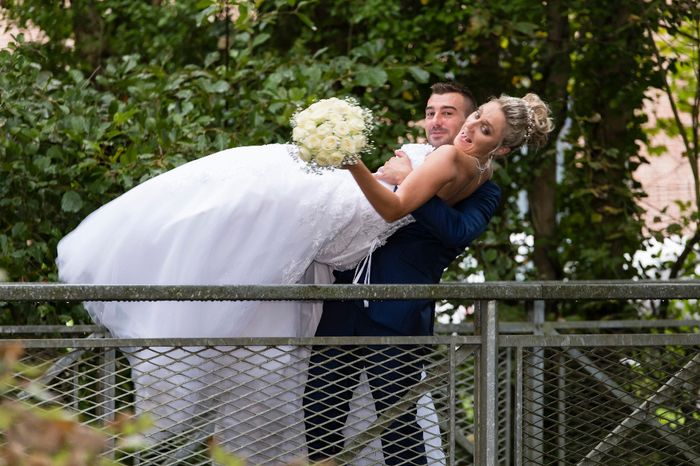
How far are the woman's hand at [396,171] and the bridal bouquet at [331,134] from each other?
1.53 ft

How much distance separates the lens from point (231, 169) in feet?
12.3

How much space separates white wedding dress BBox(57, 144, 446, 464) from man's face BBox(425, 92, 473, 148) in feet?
1.32

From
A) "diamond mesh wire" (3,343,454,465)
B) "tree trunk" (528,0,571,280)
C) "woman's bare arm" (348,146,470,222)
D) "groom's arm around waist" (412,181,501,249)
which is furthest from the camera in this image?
"tree trunk" (528,0,571,280)

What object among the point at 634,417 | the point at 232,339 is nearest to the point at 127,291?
the point at 232,339

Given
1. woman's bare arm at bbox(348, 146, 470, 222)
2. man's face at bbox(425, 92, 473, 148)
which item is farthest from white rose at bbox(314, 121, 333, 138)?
man's face at bbox(425, 92, 473, 148)

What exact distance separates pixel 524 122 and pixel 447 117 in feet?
1.17

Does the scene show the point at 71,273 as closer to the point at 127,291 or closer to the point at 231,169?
the point at 231,169

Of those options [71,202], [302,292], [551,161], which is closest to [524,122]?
[302,292]

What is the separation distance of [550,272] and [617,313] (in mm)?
511

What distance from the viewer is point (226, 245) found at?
3668 mm

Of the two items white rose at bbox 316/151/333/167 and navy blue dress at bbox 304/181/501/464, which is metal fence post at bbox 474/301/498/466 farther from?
white rose at bbox 316/151/333/167

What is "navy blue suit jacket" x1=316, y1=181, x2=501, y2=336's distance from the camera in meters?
3.66

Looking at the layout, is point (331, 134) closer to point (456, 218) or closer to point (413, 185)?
point (413, 185)

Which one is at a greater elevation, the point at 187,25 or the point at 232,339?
the point at 187,25
